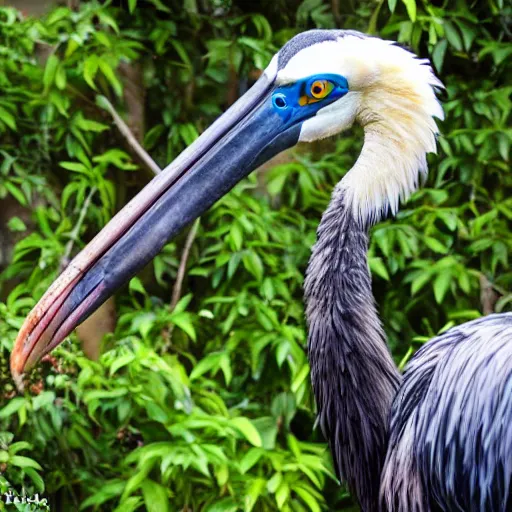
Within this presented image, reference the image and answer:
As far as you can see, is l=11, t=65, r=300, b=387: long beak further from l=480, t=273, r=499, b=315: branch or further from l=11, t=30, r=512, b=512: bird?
l=480, t=273, r=499, b=315: branch

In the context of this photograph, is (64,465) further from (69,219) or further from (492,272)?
(492,272)

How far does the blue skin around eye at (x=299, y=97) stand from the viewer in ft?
8.20

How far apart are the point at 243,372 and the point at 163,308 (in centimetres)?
38

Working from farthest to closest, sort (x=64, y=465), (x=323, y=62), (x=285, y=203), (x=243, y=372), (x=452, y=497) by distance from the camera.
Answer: (x=285, y=203)
(x=243, y=372)
(x=64, y=465)
(x=323, y=62)
(x=452, y=497)

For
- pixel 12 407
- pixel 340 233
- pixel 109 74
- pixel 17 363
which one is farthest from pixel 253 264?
pixel 17 363

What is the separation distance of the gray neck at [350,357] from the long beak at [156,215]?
9.8 inches

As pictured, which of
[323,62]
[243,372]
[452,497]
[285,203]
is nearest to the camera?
[452,497]

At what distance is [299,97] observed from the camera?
99.4 inches

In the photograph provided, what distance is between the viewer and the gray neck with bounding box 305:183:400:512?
246cm

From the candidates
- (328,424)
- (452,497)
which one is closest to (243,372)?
(328,424)

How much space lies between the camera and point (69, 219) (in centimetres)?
379

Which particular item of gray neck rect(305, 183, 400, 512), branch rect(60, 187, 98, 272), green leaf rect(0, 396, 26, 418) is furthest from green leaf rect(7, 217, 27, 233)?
gray neck rect(305, 183, 400, 512)

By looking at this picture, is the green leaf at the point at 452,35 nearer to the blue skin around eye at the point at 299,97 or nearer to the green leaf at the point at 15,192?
the blue skin around eye at the point at 299,97

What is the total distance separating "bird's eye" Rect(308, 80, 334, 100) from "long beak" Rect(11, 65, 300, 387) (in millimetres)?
85
